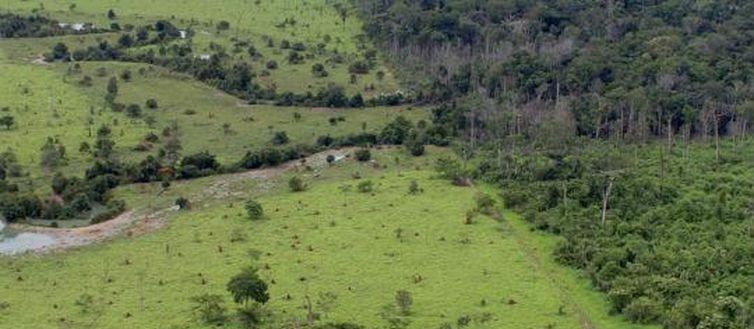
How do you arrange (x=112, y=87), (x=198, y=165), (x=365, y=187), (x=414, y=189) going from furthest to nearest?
(x=112, y=87) < (x=198, y=165) < (x=365, y=187) < (x=414, y=189)

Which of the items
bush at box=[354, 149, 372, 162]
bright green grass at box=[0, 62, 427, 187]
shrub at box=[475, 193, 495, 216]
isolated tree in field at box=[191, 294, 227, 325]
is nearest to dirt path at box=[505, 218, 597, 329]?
shrub at box=[475, 193, 495, 216]

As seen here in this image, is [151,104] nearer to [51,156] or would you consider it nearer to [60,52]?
[51,156]

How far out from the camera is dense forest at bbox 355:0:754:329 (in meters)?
54.9

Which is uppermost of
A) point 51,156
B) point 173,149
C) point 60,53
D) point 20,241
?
point 60,53

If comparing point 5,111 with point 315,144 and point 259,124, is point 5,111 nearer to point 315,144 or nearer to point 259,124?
point 259,124

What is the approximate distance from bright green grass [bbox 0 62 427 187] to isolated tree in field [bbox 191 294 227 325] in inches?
942

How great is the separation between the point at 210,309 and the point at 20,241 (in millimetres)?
17194

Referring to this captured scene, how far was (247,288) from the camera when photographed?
162 feet

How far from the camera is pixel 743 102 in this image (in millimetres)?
82375

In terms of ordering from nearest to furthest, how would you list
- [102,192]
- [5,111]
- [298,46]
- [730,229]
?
1. [730,229]
2. [102,192]
3. [5,111]
4. [298,46]

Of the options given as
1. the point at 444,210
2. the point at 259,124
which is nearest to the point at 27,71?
the point at 259,124

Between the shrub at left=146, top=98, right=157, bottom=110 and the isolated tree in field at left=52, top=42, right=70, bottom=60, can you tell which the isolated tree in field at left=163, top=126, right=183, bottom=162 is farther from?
the isolated tree in field at left=52, top=42, right=70, bottom=60

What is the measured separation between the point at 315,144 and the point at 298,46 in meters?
31.5

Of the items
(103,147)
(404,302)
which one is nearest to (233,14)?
(103,147)
